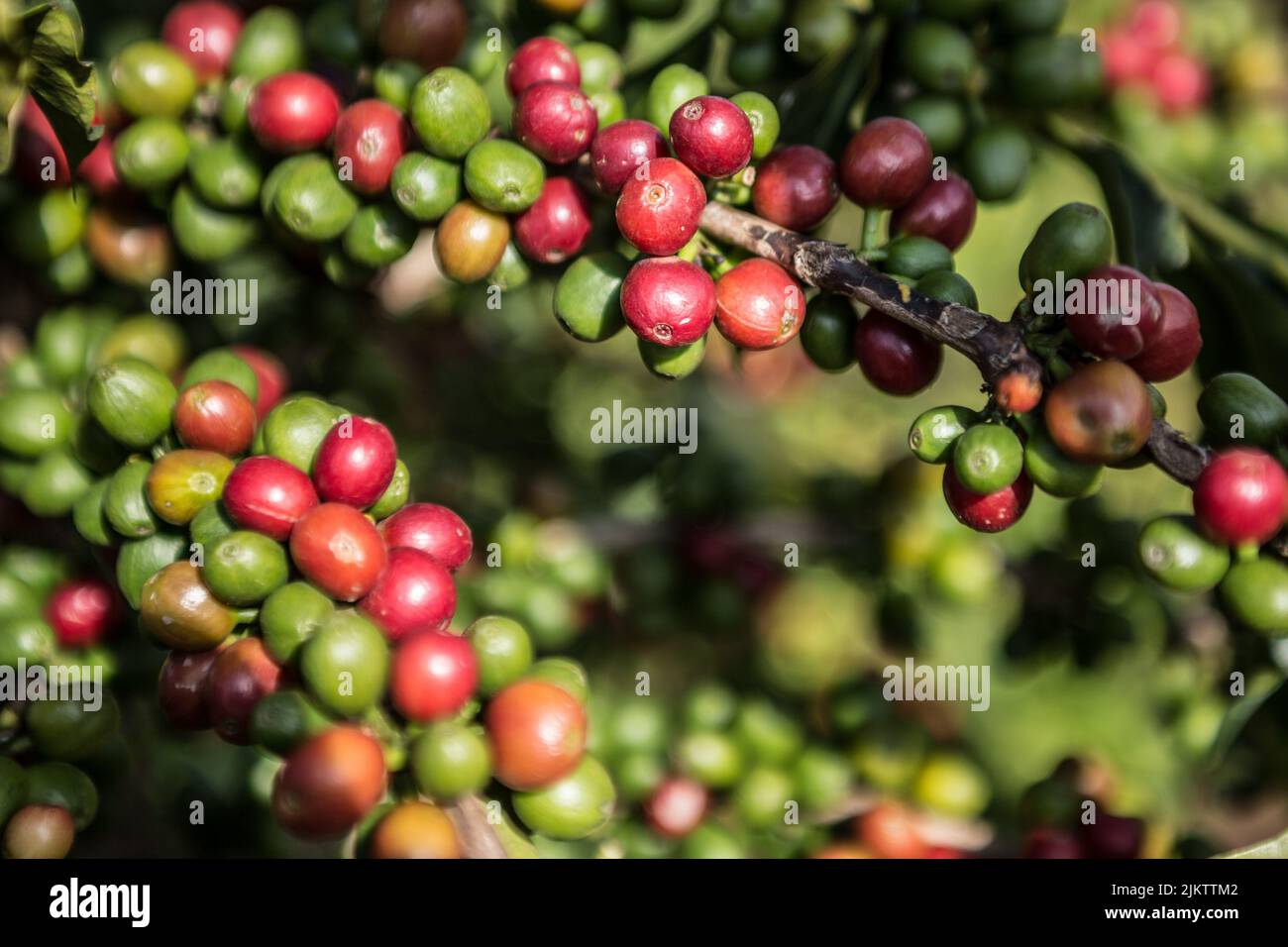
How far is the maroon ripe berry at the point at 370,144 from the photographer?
1.94 metres

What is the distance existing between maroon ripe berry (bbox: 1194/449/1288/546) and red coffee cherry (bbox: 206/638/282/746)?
153 cm

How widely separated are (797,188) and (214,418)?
1140mm

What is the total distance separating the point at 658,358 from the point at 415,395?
58.8 inches

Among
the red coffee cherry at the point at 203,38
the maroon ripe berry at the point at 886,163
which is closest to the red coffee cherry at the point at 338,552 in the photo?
the maroon ripe berry at the point at 886,163

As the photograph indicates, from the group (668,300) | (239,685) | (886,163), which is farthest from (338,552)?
(886,163)

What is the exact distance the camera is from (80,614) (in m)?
2.15

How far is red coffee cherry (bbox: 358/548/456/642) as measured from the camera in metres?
1.67

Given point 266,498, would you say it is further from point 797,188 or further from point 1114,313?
point 1114,313

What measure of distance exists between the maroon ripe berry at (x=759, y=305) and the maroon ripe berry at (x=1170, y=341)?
0.57 m

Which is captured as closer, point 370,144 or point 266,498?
point 266,498

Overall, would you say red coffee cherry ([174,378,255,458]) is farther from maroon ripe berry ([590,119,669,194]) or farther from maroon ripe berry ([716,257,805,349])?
maroon ripe berry ([716,257,805,349])

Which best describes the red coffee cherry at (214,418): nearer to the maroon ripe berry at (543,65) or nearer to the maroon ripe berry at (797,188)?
the maroon ripe berry at (543,65)

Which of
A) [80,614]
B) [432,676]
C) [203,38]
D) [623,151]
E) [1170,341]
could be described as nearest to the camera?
[432,676]

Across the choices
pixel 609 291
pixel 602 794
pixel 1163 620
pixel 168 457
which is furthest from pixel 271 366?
pixel 1163 620
